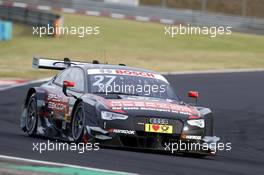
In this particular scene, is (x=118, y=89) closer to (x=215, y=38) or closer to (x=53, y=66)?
(x=53, y=66)

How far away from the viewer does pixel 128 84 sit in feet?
39.0

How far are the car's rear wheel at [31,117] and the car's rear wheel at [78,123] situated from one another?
1.68 meters

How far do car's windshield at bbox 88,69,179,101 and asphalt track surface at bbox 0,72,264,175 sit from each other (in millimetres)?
1089

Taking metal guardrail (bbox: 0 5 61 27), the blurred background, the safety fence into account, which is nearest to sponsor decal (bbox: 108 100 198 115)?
the blurred background

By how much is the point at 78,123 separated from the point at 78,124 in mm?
15

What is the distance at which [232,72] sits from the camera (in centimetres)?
2995

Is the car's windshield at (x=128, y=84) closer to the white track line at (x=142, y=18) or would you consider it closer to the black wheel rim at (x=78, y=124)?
the black wheel rim at (x=78, y=124)

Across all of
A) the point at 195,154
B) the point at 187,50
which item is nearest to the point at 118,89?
the point at 195,154

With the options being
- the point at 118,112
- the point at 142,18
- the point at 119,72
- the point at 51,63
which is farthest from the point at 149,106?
the point at 142,18

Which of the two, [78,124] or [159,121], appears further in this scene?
[78,124]

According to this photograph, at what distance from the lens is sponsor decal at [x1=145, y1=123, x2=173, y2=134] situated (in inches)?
424

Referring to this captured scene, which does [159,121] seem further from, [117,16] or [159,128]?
[117,16]

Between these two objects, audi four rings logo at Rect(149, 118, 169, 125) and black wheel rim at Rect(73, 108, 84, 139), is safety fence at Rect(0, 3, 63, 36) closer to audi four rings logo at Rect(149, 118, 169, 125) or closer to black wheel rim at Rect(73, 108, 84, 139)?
black wheel rim at Rect(73, 108, 84, 139)

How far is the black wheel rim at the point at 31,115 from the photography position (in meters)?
13.1
